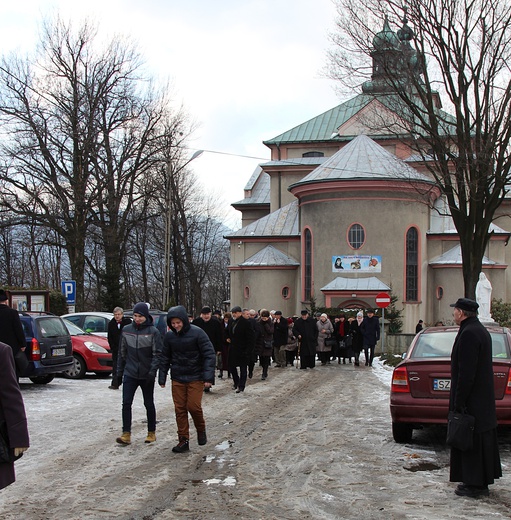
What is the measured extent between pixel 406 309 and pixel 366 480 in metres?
32.9

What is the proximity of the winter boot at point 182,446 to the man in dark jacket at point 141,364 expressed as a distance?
0.78 meters

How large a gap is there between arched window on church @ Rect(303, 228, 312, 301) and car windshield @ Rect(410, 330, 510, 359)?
31.1 meters

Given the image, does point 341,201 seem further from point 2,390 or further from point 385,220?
point 2,390

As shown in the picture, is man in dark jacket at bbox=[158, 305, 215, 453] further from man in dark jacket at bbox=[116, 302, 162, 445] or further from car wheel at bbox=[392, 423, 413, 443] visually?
car wheel at bbox=[392, 423, 413, 443]

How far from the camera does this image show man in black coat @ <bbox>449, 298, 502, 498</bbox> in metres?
6.98

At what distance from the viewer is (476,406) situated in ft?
23.2

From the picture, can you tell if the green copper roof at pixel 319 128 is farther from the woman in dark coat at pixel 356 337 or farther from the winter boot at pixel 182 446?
the winter boot at pixel 182 446

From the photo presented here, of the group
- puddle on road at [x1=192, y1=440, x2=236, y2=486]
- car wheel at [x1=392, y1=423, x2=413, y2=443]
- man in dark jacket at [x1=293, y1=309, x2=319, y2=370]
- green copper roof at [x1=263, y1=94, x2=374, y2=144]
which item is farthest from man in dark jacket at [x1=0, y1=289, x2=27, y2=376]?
green copper roof at [x1=263, y1=94, x2=374, y2=144]

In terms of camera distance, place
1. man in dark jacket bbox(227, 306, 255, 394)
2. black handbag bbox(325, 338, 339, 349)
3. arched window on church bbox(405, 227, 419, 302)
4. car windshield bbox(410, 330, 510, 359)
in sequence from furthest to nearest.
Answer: arched window on church bbox(405, 227, 419, 302) → black handbag bbox(325, 338, 339, 349) → man in dark jacket bbox(227, 306, 255, 394) → car windshield bbox(410, 330, 510, 359)

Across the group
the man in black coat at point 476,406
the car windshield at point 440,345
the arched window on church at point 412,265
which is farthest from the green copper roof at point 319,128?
the man in black coat at point 476,406

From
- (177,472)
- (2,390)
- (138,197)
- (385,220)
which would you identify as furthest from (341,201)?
(2,390)

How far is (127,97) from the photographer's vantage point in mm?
36625

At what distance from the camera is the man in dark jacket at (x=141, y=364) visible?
380 inches

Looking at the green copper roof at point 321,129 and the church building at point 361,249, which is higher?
the green copper roof at point 321,129
